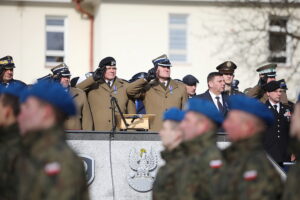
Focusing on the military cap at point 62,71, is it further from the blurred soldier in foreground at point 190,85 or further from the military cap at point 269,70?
the military cap at point 269,70

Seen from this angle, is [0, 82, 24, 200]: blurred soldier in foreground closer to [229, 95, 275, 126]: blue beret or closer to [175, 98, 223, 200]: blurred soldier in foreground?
[175, 98, 223, 200]: blurred soldier in foreground

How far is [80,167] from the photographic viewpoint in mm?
5652

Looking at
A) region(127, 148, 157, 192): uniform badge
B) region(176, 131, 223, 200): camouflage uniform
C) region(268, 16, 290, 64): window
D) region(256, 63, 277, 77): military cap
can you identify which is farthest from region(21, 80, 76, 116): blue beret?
region(268, 16, 290, 64): window

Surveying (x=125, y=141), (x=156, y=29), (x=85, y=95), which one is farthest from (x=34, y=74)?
(x=125, y=141)

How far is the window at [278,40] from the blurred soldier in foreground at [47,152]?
2300 cm

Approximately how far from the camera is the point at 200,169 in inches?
259

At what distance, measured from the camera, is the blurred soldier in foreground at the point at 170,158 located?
6.88 meters

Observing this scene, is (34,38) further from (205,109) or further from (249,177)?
(249,177)

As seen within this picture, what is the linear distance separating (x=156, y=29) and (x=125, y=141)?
16713 millimetres

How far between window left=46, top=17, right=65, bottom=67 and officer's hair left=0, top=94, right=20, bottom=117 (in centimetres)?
2163

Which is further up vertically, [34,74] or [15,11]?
[15,11]

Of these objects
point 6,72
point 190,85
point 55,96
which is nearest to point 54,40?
point 190,85

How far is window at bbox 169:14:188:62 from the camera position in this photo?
93.5 feet

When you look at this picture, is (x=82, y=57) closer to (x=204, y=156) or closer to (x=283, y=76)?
(x=283, y=76)
